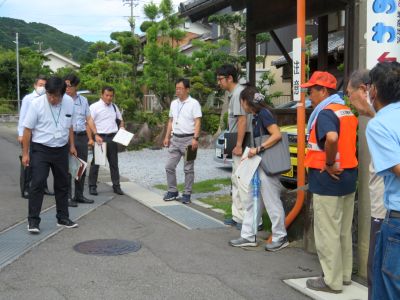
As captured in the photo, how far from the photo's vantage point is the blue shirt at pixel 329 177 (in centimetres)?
398

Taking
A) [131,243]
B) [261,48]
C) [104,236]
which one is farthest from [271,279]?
[261,48]

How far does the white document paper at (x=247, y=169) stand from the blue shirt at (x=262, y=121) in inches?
9.5

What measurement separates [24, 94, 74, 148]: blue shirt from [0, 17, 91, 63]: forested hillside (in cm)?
6776

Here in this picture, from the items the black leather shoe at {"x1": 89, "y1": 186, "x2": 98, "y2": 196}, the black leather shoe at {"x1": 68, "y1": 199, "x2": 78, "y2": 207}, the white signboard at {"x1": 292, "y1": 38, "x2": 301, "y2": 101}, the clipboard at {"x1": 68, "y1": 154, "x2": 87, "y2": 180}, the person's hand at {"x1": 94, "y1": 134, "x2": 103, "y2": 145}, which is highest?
the white signboard at {"x1": 292, "y1": 38, "x2": 301, "y2": 101}

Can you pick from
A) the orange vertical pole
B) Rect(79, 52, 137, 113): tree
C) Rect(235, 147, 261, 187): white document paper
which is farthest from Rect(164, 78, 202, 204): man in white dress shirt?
Rect(79, 52, 137, 113): tree

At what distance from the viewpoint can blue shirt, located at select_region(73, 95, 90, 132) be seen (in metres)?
7.61

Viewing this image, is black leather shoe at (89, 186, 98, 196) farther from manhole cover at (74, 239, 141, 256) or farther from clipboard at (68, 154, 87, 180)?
manhole cover at (74, 239, 141, 256)

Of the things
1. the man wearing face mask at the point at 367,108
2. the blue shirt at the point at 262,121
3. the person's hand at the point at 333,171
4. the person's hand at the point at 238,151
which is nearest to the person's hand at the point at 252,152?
the blue shirt at the point at 262,121

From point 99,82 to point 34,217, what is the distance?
14994 mm

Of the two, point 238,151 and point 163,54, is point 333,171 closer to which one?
point 238,151

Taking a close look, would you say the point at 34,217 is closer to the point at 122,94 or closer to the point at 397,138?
the point at 397,138

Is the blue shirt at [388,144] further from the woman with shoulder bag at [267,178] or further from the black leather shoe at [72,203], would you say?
the black leather shoe at [72,203]

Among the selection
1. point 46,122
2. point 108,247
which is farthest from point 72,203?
point 108,247

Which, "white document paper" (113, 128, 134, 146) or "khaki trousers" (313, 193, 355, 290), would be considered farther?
"white document paper" (113, 128, 134, 146)
